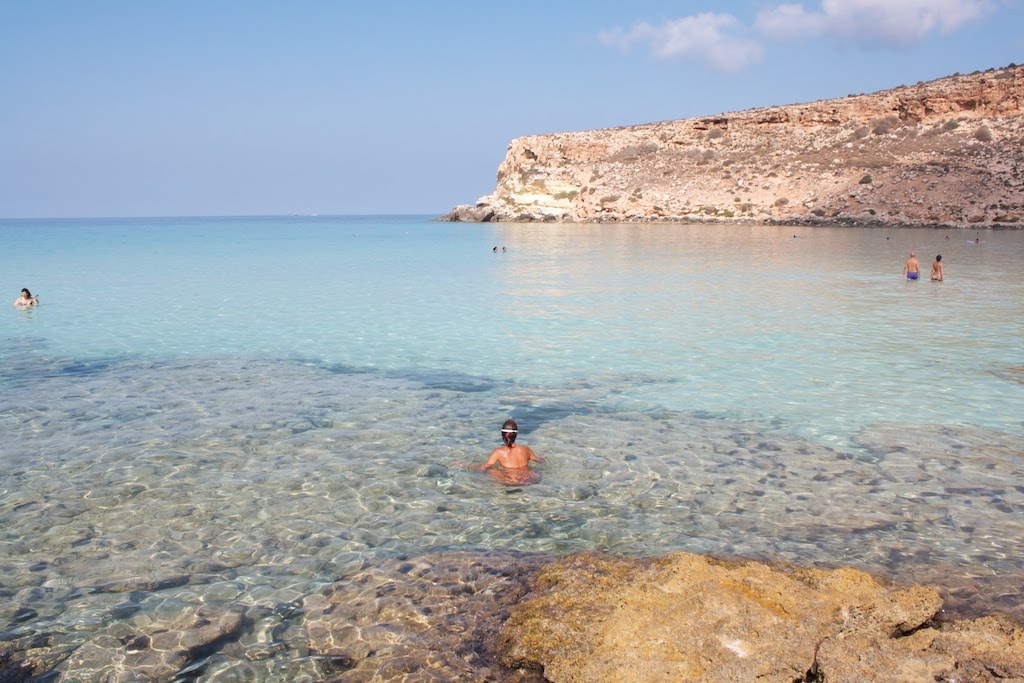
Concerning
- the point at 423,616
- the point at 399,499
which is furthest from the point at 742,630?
the point at 399,499

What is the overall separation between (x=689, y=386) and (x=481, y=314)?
25.8ft

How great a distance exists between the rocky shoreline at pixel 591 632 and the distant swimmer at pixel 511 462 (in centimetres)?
197

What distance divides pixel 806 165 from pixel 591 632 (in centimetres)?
6781

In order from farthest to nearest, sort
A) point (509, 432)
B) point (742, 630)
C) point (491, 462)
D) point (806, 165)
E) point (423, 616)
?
point (806, 165)
point (491, 462)
point (509, 432)
point (423, 616)
point (742, 630)

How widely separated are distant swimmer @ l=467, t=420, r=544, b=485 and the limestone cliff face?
54.3 meters

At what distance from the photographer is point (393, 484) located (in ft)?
23.2

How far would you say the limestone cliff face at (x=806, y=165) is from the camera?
5525 centimetres

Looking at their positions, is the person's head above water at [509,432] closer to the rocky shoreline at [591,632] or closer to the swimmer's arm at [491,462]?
the swimmer's arm at [491,462]

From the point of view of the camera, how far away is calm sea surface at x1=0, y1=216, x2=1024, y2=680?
18.5ft

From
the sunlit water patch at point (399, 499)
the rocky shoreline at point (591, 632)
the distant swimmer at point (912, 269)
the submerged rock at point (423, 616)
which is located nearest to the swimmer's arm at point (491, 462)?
the sunlit water patch at point (399, 499)

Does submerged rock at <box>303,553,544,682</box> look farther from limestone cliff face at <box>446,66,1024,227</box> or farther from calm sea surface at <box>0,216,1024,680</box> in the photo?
limestone cliff face at <box>446,66,1024,227</box>

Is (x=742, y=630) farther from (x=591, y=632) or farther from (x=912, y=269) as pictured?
(x=912, y=269)

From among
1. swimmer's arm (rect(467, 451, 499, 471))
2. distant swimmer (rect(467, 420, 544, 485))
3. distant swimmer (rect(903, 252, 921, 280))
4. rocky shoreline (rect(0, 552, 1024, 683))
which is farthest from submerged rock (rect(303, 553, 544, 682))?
distant swimmer (rect(903, 252, 921, 280))

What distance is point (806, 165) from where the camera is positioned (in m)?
65.2
